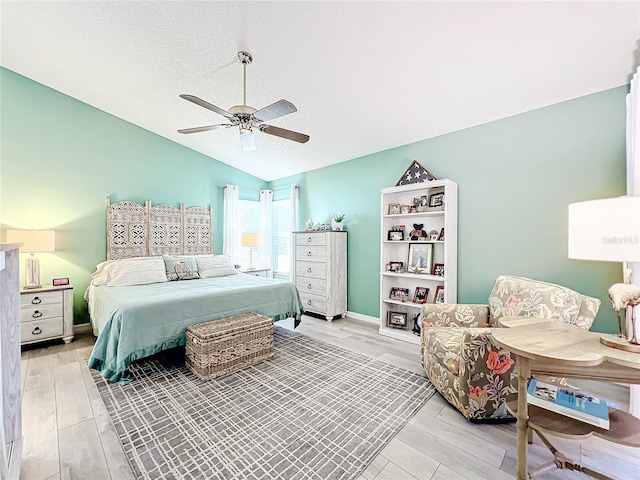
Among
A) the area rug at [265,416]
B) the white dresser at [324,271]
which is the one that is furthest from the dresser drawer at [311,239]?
the area rug at [265,416]

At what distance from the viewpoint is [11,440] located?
1.47 m

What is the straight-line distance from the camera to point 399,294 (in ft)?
12.7

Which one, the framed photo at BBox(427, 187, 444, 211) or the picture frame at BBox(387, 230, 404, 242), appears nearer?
the framed photo at BBox(427, 187, 444, 211)

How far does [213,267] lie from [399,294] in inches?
109

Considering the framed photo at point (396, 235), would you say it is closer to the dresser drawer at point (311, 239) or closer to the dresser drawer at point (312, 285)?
the dresser drawer at point (311, 239)

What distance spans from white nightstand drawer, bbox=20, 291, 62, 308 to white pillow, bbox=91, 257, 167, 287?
371 millimetres

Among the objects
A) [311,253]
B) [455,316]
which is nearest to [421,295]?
[455,316]

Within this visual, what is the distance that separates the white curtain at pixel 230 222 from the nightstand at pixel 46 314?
2289 mm

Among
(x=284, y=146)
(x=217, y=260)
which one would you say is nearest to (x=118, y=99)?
(x=284, y=146)

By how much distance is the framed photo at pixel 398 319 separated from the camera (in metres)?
3.77

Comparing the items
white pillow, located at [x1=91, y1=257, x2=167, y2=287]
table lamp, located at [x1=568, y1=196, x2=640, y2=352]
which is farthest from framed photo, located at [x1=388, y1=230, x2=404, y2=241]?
white pillow, located at [x1=91, y1=257, x2=167, y2=287]

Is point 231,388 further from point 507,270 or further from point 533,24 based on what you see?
point 533,24

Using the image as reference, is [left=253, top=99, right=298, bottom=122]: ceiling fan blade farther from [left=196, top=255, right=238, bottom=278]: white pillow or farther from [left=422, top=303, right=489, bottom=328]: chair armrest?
[left=196, top=255, right=238, bottom=278]: white pillow

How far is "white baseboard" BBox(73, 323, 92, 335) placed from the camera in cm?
378
